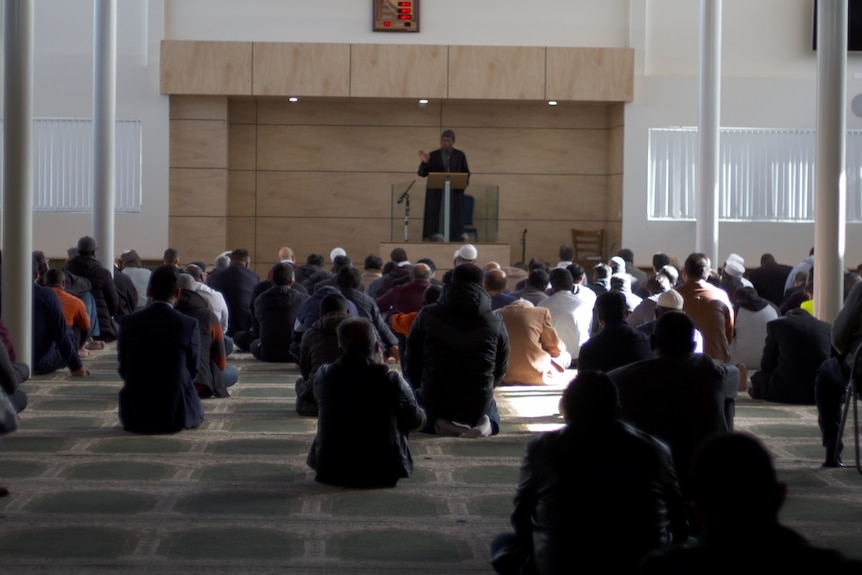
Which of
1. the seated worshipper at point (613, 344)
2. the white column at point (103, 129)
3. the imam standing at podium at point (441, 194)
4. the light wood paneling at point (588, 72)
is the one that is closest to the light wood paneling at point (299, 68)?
the imam standing at podium at point (441, 194)

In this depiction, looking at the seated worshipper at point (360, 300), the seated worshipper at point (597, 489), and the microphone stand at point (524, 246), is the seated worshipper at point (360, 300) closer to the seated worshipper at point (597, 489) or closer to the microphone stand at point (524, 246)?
the seated worshipper at point (597, 489)

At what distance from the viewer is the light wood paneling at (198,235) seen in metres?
17.0

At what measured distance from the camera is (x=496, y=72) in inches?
659

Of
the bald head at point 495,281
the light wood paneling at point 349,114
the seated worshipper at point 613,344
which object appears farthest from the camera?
the light wood paneling at point 349,114

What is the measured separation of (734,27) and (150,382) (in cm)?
1234

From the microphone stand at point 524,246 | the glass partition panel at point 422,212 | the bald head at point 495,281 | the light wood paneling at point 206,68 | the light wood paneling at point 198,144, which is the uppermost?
the light wood paneling at point 206,68

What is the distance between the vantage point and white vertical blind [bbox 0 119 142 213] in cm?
1694

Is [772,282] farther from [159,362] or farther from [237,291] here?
[159,362]

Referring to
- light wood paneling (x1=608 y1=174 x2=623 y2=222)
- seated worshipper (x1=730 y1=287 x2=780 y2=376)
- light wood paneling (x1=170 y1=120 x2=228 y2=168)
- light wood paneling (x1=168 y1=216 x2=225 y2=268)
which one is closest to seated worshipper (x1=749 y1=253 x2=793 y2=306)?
seated worshipper (x1=730 y1=287 x2=780 y2=376)

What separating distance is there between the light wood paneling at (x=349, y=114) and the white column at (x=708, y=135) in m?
4.30

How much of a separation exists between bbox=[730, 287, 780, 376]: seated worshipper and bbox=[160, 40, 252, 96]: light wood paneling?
8.73 meters

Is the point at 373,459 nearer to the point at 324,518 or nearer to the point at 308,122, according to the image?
the point at 324,518

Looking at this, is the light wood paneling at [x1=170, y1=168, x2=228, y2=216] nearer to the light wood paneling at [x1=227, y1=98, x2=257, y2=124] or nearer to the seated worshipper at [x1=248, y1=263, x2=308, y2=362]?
the light wood paneling at [x1=227, y1=98, x2=257, y2=124]

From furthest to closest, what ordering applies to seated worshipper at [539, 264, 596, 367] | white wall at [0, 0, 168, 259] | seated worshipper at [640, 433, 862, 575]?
white wall at [0, 0, 168, 259] < seated worshipper at [539, 264, 596, 367] < seated worshipper at [640, 433, 862, 575]
